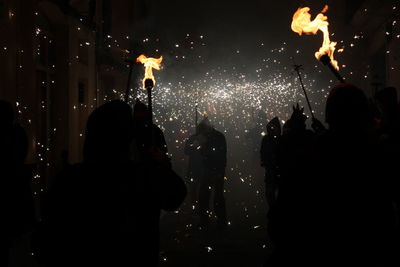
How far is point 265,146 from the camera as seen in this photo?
1072 cm

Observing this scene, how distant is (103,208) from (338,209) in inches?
47.6

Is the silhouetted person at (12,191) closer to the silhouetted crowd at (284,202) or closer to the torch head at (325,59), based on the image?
the silhouetted crowd at (284,202)

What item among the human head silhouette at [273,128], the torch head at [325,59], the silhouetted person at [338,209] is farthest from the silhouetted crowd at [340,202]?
the human head silhouette at [273,128]

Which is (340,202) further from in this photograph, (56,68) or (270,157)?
(56,68)

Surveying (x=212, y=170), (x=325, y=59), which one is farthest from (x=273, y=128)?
(x=325, y=59)

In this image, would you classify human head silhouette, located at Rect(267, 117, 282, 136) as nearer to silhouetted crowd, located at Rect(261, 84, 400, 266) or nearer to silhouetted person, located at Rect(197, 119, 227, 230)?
silhouetted person, located at Rect(197, 119, 227, 230)

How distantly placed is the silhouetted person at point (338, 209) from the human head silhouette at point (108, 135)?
90 centimetres

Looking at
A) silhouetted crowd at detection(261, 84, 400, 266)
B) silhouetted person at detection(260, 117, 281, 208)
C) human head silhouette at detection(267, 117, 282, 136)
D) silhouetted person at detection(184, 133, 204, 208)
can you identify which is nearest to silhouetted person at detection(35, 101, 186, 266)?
silhouetted crowd at detection(261, 84, 400, 266)

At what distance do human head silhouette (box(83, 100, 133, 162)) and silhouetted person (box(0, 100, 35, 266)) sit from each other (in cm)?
198

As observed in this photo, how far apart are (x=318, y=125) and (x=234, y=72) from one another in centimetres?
2006

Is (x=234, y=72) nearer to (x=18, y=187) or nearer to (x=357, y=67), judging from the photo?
(x=357, y=67)

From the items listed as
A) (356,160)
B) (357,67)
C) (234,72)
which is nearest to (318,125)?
(356,160)

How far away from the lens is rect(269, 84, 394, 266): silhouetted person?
2.72 metres

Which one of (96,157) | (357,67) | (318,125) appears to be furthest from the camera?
(357,67)
